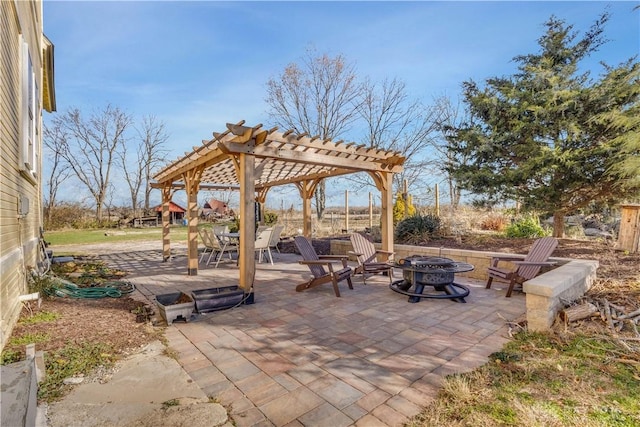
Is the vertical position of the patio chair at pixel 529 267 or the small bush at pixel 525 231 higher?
the small bush at pixel 525 231

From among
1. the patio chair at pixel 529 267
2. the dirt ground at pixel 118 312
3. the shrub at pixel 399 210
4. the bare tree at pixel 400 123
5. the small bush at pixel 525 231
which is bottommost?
the dirt ground at pixel 118 312

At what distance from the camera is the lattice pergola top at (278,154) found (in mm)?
4444

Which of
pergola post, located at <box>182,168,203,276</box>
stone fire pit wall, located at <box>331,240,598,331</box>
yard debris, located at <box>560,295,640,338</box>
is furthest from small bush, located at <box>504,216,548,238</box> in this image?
pergola post, located at <box>182,168,203,276</box>

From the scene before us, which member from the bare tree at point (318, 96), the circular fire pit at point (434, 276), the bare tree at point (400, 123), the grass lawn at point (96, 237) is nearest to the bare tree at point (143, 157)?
the grass lawn at point (96, 237)

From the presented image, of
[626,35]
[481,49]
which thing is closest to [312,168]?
[481,49]

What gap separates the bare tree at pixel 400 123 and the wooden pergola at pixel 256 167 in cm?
768

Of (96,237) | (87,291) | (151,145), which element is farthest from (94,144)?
(87,291)

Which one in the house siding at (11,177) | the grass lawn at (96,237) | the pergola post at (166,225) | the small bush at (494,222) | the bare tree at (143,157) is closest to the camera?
the house siding at (11,177)

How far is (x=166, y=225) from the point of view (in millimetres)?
8242

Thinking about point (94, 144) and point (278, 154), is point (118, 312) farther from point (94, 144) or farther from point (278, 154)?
point (94, 144)

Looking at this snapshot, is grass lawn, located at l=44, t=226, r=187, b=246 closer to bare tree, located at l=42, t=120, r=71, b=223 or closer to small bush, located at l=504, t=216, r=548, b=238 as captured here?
bare tree, located at l=42, t=120, r=71, b=223

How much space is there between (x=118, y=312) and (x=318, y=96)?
14.0 meters

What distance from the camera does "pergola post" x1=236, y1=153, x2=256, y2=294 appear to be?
447 cm

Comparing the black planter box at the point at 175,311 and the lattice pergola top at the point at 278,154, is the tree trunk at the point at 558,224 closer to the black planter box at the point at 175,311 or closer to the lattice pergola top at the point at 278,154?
the lattice pergola top at the point at 278,154
